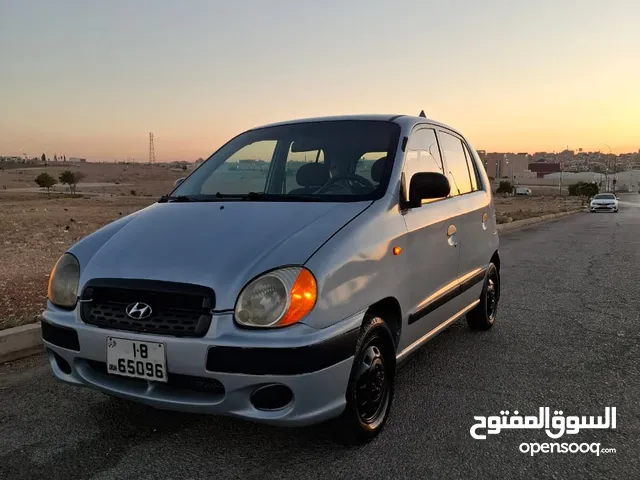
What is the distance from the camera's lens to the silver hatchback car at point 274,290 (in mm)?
2508

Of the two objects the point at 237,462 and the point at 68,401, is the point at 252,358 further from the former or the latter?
the point at 68,401

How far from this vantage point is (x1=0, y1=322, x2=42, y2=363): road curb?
14.0 ft

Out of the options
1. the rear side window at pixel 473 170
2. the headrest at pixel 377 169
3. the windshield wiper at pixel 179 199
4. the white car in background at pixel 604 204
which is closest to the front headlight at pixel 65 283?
the windshield wiper at pixel 179 199

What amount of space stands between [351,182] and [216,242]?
107 centimetres

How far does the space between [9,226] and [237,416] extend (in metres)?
15.3

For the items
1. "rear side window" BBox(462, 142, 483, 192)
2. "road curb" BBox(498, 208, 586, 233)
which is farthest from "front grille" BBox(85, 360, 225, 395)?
"road curb" BBox(498, 208, 586, 233)

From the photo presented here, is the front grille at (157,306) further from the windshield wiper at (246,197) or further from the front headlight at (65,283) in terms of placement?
the windshield wiper at (246,197)

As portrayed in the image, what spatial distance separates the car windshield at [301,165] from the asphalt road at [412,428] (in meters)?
1.37

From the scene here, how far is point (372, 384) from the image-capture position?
9.82 ft

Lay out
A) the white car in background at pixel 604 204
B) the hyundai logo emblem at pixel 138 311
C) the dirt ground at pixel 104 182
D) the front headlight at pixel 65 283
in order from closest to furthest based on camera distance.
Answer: the hyundai logo emblem at pixel 138 311
the front headlight at pixel 65 283
the white car in background at pixel 604 204
the dirt ground at pixel 104 182

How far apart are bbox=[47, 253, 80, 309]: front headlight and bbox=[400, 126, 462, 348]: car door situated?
5.98 feet

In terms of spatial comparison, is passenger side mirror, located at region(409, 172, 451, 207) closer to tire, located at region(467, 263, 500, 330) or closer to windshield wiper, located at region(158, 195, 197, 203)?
windshield wiper, located at region(158, 195, 197, 203)

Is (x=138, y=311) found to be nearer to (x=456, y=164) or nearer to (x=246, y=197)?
(x=246, y=197)

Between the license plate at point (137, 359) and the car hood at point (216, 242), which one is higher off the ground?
the car hood at point (216, 242)
